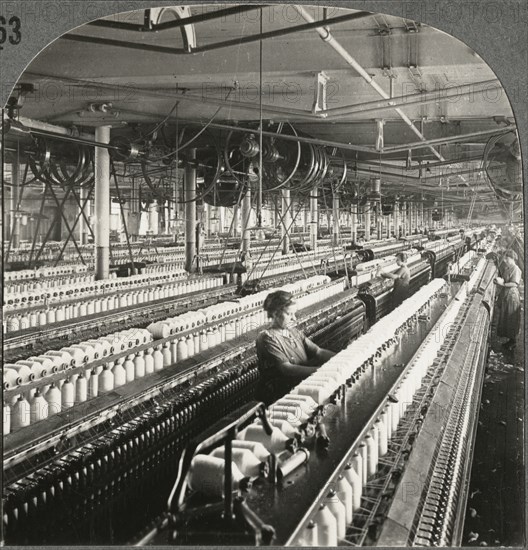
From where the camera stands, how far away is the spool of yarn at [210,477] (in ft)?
6.76

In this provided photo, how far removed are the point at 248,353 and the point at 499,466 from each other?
7.67ft

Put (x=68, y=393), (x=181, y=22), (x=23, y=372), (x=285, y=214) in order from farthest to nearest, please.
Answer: (x=285, y=214) → (x=68, y=393) → (x=23, y=372) → (x=181, y=22)

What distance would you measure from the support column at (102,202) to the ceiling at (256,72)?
340mm

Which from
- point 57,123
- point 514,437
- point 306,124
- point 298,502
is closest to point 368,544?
point 298,502

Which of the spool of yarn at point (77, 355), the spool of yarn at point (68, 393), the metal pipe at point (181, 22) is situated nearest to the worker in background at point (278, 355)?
the spool of yarn at point (77, 355)

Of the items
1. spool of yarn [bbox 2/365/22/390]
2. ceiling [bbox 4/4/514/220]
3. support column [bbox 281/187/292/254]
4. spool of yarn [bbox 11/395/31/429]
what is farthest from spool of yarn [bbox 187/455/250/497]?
support column [bbox 281/187/292/254]

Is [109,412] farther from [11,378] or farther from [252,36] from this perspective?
[252,36]

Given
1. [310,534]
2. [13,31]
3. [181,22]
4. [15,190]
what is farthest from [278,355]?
[15,190]

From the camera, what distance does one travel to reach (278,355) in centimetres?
409

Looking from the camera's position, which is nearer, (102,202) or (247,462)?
(247,462)

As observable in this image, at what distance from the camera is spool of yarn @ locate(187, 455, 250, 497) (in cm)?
206

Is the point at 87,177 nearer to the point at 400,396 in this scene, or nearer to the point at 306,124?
the point at 306,124

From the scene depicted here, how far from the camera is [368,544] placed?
212cm

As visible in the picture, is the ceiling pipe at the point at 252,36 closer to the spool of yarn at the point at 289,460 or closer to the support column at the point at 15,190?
the support column at the point at 15,190
